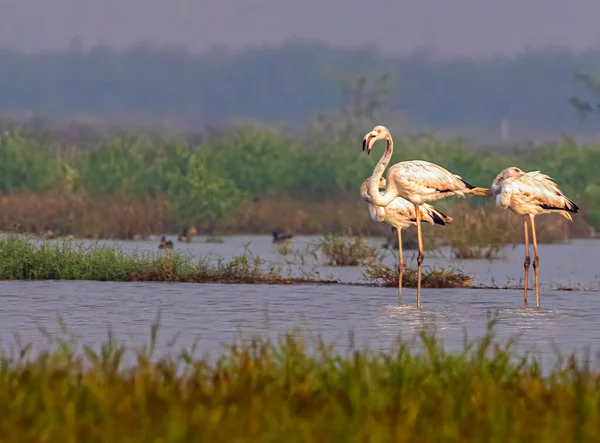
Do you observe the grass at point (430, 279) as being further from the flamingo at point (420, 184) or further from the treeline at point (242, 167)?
the treeline at point (242, 167)

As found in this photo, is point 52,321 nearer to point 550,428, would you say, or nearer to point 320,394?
point 320,394

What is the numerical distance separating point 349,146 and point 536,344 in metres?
41.3

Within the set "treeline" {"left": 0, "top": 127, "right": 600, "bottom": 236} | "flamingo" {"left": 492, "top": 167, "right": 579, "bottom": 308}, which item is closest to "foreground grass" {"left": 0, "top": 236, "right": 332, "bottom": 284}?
"flamingo" {"left": 492, "top": 167, "right": 579, "bottom": 308}

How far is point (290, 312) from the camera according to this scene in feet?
50.7

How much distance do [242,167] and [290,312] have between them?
1240 inches

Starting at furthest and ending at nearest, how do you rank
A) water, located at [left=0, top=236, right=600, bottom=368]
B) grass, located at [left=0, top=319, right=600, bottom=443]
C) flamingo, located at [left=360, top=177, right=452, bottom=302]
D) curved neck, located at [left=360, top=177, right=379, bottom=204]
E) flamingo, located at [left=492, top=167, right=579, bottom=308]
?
flamingo, located at [left=360, top=177, right=452, bottom=302] → curved neck, located at [left=360, top=177, right=379, bottom=204] → flamingo, located at [left=492, top=167, right=579, bottom=308] → water, located at [left=0, top=236, right=600, bottom=368] → grass, located at [left=0, top=319, right=600, bottom=443]

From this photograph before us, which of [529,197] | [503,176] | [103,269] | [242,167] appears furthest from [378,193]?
[242,167]

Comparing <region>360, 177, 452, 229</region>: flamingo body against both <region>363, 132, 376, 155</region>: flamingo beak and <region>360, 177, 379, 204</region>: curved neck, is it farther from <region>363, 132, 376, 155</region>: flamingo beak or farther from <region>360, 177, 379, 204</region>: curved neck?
<region>363, 132, 376, 155</region>: flamingo beak

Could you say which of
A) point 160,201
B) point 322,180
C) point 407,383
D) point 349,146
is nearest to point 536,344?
point 407,383

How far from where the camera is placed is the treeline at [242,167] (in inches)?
1558

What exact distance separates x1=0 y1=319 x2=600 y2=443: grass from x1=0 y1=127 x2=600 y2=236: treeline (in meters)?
28.0

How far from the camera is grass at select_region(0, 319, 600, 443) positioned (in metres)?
7.12

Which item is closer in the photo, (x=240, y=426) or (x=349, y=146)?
(x=240, y=426)

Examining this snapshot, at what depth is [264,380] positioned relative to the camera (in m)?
8.57
